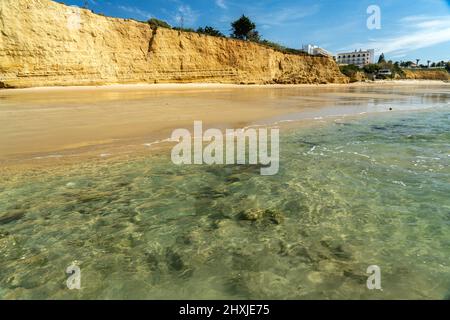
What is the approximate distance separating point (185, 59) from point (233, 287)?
101 feet

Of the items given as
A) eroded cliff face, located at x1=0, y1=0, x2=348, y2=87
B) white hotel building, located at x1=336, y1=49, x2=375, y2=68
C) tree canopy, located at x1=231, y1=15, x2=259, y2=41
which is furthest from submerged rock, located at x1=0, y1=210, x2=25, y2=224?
white hotel building, located at x1=336, y1=49, x2=375, y2=68

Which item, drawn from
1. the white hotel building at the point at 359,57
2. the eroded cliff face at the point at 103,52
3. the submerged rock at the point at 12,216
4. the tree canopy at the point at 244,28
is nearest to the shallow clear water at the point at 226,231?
the submerged rock at the point at 12,216

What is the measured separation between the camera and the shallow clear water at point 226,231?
7.25ft

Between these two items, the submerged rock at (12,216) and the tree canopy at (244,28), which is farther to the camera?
the tree canopy at (244,28)

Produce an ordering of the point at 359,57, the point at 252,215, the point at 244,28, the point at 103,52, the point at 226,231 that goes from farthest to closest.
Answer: the point at 359,57 → the point at 244,28 → the point at 103,52 → the point at 252,215 → the point at 226,231

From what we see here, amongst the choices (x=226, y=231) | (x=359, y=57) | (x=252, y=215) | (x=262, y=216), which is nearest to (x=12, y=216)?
(x=226, y=231)

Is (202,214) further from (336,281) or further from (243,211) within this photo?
(336,281)

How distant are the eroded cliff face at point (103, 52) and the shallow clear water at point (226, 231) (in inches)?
796

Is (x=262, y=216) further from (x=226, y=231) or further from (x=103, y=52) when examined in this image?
(x=103, y=52)

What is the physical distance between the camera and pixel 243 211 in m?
3.44

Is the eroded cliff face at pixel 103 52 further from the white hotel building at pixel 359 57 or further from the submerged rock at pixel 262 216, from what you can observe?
the white hotel building at pixel 359 57

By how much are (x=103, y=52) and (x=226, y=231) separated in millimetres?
26080

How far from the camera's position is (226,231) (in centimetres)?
298
